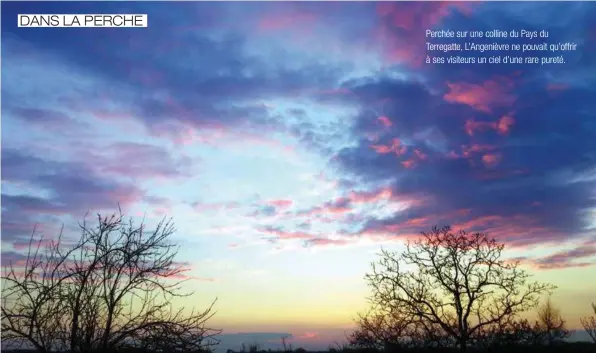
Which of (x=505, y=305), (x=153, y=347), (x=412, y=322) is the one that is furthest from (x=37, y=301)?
(x=505, y=305)

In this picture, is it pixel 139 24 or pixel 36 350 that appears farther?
pixel 139 24

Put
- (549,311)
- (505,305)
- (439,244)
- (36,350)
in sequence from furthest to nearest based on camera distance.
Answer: (549,311), (439,244), (505,305), (36,350)

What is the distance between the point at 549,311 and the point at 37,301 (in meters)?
55.7

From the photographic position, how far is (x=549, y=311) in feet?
185

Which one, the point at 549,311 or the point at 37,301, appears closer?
the point at 37,301

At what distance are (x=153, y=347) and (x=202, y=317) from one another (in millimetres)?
1370

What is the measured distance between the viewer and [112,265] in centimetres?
1352

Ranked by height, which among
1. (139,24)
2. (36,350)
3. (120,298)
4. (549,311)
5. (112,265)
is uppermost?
(139,24)

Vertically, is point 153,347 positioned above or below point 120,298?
below

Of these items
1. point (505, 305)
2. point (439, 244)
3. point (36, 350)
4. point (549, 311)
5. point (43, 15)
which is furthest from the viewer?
point (549, 311)

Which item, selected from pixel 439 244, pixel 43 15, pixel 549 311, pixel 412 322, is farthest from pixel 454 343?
pixel 549 311

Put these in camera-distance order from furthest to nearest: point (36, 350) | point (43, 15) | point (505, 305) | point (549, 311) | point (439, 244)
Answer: point (549, 311) → point (439, 244) → point (505, 305) → point (43, 15) → point (36, 350)

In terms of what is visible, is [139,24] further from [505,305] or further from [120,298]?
[505,305]

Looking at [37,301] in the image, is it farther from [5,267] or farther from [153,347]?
[153,347]
